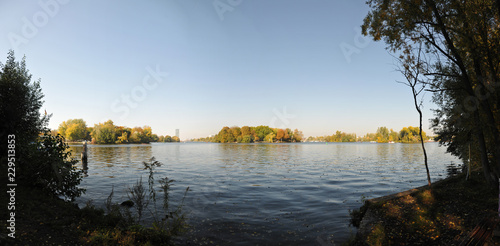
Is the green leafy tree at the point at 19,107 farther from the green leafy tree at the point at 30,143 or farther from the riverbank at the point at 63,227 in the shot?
the riverbank at the point at 63,227

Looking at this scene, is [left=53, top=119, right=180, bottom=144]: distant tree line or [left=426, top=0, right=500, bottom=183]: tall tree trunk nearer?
[left=426, top=0, right=500, bottom=183]: tall tree trunk

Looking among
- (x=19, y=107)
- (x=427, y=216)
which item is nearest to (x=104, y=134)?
(x=19, y=107)

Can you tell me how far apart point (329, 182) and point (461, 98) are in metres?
12.7

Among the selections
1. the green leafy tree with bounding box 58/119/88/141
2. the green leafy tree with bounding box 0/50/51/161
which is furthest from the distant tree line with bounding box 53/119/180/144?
the green leafy tree with bounding box 0/50/51/161

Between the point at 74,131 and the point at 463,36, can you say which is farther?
the point at 74,131

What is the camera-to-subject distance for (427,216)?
35.2 feet

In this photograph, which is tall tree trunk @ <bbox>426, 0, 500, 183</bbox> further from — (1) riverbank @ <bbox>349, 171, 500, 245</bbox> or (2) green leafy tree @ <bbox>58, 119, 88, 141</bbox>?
(2) green leafy tree @ <bbox>58, 119, 88, 141</bbox>

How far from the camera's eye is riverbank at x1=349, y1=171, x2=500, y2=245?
8883 mm

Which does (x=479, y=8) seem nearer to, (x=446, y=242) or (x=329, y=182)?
(x=446, y=242)

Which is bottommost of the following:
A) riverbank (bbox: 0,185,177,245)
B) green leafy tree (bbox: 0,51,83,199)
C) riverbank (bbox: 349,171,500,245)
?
riverbank (bbox: 349,171,500,245)

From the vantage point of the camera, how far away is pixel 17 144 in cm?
1330

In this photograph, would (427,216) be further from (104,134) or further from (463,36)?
(104,134)

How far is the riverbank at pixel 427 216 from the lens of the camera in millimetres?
8883

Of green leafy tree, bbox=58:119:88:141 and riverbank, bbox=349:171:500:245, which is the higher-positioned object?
green leafy tree, bbox=58:119:88:141
